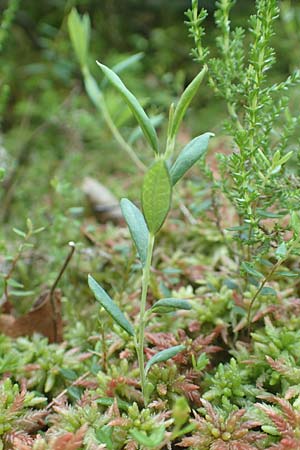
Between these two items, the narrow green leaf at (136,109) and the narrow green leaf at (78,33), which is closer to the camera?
the narrow green leaf at (136,109)

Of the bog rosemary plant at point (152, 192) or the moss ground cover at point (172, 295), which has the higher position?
the bog rosemary plant at point (152, 192)

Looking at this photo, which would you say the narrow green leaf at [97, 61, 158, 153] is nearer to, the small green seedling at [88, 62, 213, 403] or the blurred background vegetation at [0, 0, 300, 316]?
the small green seedling at [88, 62, 213, 403]

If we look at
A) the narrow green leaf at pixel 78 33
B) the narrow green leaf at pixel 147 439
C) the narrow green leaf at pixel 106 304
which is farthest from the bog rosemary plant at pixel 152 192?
the narrow green leaf at pixel 78 33

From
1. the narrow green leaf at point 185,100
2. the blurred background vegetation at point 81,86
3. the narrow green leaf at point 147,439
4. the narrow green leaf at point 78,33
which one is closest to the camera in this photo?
the narrow green leaf at point 147,439

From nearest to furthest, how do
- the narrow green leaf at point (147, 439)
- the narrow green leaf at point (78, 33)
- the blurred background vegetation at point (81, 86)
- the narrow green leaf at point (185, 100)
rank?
1. the narrow green leaf at point (147, 439)
2. the narrow green leaf at point (185, 100)
3. the narrow green leaf at point (78, 33)
4. the blurred background vegetation at point (81, 86)

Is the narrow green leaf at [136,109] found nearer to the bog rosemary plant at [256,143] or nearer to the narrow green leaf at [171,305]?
the bog rosemary plant at [256,143]

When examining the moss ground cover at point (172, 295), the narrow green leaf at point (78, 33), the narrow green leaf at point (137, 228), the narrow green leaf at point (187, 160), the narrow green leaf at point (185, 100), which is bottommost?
the moss ground cover at point (172, 295)

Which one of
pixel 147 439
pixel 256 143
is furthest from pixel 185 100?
pixel 147 439

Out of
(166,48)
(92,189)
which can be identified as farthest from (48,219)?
(166,48)

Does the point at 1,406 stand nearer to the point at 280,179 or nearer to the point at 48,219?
the point at 280,179
